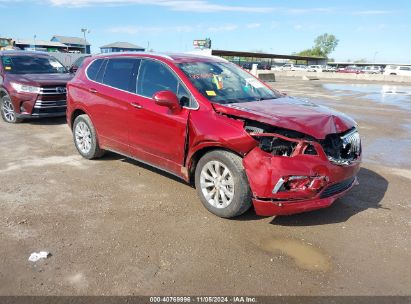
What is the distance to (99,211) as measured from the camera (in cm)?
450

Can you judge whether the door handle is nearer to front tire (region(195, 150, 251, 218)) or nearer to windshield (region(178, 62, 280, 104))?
windshield (region(178, 62, 280, 104))

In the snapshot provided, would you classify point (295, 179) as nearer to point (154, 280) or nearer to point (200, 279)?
point (200, 279)

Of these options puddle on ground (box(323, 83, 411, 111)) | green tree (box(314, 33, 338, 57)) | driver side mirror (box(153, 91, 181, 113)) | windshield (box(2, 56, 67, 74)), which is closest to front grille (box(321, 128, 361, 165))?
driver side mirror (box(153, 91, 181, 113))

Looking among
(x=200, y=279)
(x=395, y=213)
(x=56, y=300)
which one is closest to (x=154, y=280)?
(x=200, y=279)

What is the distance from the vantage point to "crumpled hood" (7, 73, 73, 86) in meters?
9.05

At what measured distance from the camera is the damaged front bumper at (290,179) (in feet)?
12.5

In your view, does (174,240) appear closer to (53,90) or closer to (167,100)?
(167,100)

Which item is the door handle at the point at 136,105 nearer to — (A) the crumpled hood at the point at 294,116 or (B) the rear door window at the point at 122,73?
(B) the rear door window at the point at 122,73

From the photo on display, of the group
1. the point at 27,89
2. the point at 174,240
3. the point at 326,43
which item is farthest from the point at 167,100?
the point at 326,43

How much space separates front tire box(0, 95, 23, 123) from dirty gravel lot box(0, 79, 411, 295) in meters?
4.06

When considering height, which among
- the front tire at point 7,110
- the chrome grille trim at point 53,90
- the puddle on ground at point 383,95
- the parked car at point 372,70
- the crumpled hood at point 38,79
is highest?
the crumpled hood at point 38,79

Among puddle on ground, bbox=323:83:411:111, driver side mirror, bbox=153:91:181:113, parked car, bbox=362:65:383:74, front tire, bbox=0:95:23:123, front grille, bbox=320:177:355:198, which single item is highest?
driver side mirror, bbox=153:91:181:113

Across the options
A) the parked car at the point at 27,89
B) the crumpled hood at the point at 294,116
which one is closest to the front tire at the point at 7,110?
the parked car at the point at 27,89

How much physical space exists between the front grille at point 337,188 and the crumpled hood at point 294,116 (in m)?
0.59
